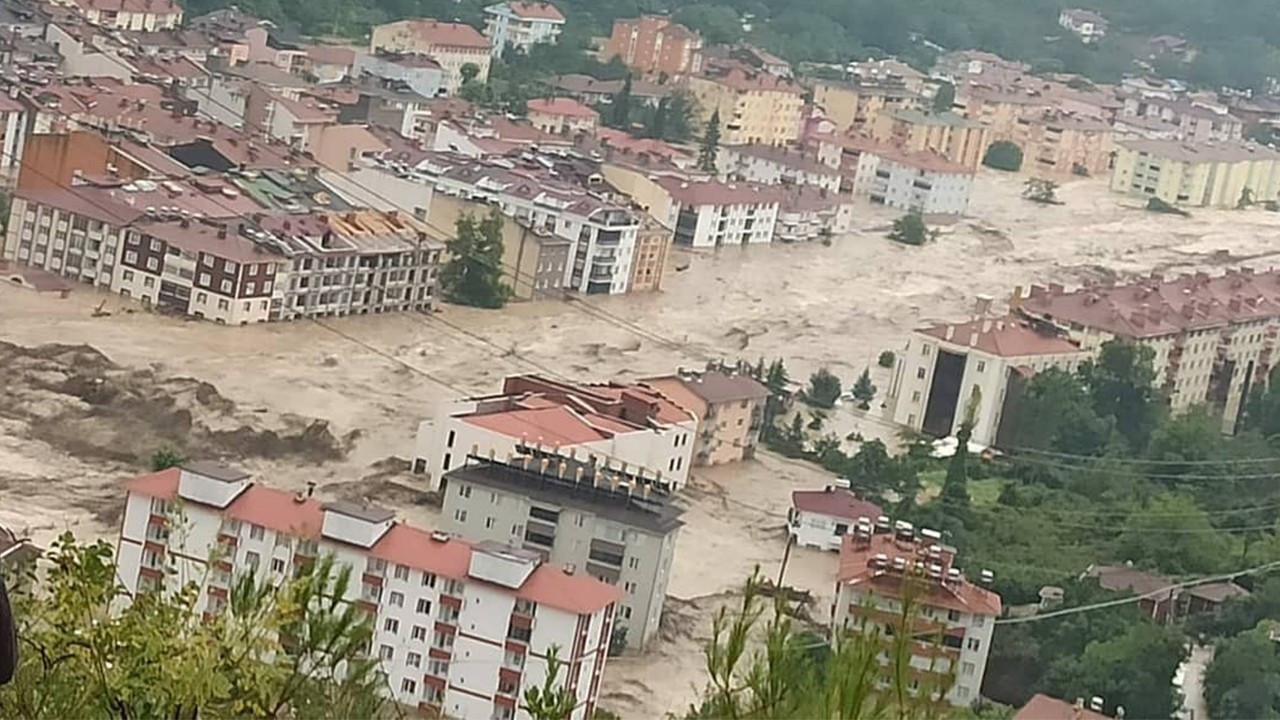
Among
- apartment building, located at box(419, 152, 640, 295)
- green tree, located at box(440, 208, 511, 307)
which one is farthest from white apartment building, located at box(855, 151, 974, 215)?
green tree, located at box(440, 208, 511, 307)

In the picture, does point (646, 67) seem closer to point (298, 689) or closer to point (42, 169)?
point (42, 169)

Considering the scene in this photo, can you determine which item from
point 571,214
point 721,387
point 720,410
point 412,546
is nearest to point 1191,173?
point 571,214

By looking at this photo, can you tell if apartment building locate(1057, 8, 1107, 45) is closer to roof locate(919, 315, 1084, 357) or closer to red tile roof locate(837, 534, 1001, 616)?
roof locate(919, 315, 1084, 357)

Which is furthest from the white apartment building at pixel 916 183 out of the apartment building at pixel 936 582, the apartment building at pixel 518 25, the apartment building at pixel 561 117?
the apartment building at pixel 936 582

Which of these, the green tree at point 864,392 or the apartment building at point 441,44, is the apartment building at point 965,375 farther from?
the apartment building at point 441,44

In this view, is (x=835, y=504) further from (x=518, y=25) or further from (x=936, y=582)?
(x=518, y=25)

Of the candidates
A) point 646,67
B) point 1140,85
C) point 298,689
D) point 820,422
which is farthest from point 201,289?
point 1140,85
